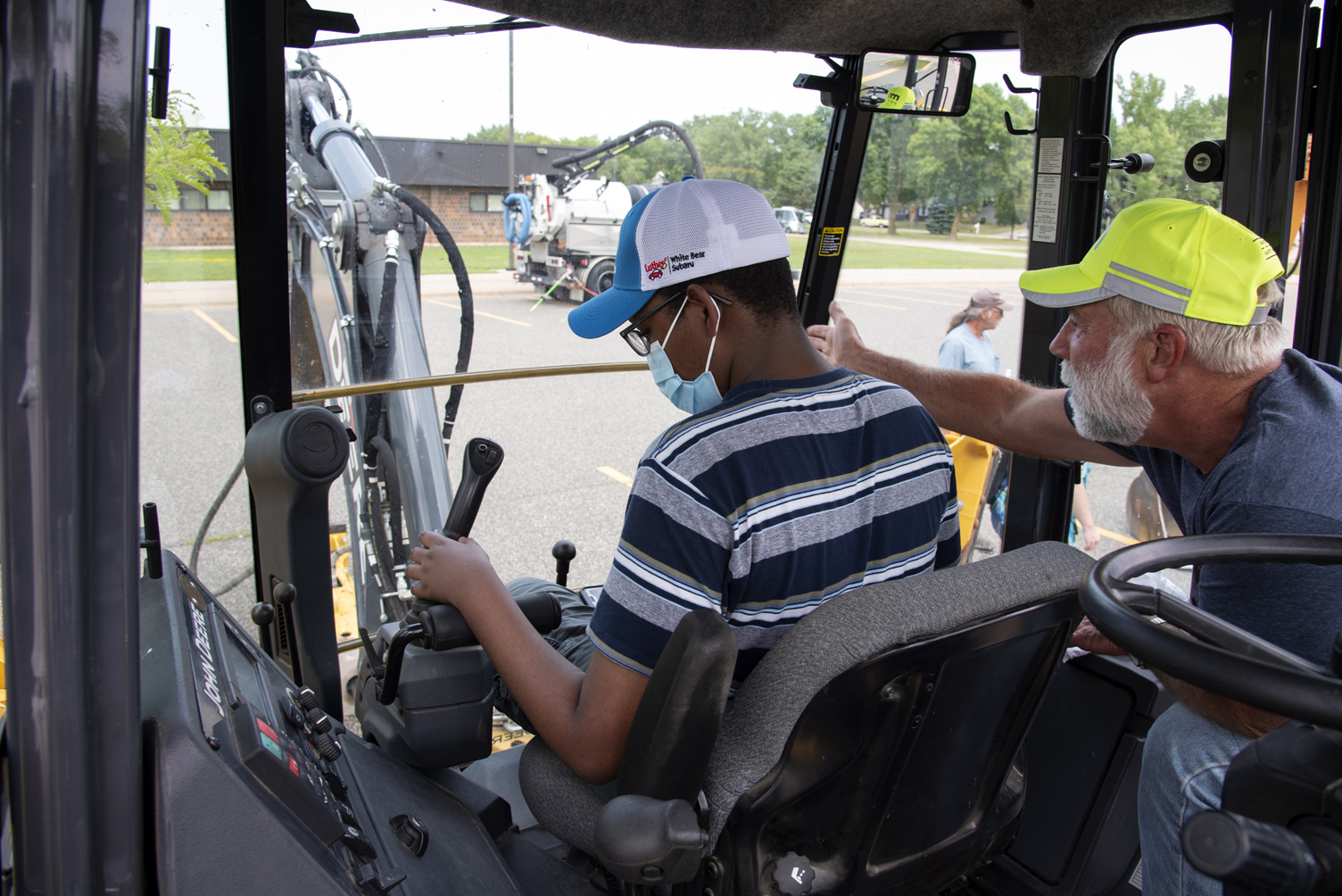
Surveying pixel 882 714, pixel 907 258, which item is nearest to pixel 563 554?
pixel 882 714

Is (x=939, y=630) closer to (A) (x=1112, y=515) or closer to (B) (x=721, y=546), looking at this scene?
(B) (x=721, y=546)

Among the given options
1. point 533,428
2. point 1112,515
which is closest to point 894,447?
point 1112,515

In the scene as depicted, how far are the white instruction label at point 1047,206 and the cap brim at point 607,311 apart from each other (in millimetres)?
1441

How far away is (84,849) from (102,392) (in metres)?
0.39

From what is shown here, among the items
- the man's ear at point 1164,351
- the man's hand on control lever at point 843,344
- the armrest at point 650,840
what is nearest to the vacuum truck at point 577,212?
the man's hand on control lever at point 843,344

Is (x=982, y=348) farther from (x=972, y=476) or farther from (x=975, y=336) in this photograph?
(x=972, y=476)

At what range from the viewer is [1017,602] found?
1.31 meters

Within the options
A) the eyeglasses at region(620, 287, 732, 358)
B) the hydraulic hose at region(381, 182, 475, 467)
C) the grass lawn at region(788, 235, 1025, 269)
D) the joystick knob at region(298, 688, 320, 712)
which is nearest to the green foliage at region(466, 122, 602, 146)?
the hydraulic hose at region(381, 182, 475, 467)

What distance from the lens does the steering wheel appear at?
733 millimetres

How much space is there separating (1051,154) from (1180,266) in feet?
3.11

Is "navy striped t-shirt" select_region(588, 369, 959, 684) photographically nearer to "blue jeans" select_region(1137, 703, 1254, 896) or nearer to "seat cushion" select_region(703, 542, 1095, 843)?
"seat cushion" select_region(703, 542, 1095, 843)

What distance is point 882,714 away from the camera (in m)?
1.29

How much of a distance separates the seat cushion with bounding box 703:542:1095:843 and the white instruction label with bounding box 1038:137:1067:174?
1.47 m

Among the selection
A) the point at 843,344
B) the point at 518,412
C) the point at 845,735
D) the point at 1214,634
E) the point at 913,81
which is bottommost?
the point at 518,412
